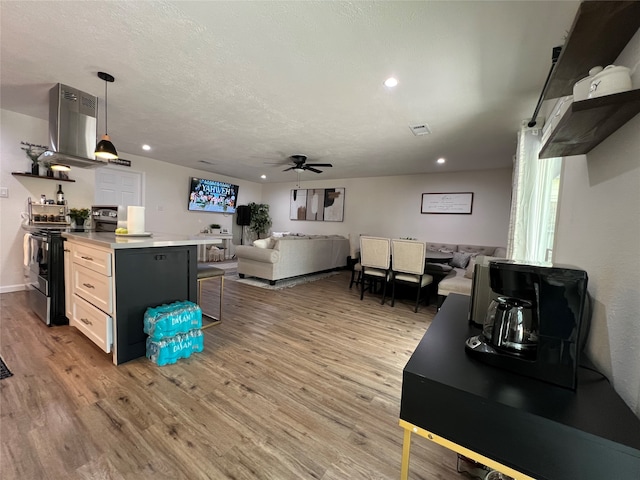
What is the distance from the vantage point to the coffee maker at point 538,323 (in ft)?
2.34

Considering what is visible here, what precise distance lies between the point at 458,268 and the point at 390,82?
3.88 metres

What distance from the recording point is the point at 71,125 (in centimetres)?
272

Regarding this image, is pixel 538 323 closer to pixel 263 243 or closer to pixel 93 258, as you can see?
pixel 93 258

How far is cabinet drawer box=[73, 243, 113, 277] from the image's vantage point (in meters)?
1.87

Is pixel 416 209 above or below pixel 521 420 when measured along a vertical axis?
above

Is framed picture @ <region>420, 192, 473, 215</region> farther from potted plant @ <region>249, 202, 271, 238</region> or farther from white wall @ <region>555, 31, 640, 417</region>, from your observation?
white wall @ <region>555, 31, 640, 417</region>

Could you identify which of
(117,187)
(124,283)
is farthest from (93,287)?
(117,187)

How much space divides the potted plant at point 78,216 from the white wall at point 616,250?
4.48m

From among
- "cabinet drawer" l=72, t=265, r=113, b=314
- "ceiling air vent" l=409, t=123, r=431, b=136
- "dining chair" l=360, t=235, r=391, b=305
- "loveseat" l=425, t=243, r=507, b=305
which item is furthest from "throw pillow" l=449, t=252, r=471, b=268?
"cabinet drawer" l=72, t=265, r=113, b=314

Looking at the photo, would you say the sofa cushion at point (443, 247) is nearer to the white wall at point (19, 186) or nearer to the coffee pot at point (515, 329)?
the coffee pot at point (515, 329)

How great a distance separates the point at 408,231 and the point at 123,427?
20.0 ft

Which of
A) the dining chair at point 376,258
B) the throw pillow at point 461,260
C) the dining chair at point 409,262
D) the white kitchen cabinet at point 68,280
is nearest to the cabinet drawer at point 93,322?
the white kitchen cabinet at point 68,280

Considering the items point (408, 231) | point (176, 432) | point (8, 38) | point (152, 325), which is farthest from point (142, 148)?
point (408, 231)

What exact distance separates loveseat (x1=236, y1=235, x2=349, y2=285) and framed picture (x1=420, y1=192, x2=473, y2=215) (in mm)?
2543
